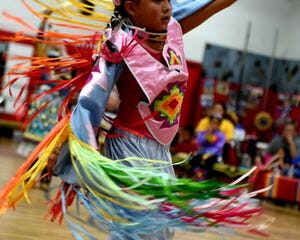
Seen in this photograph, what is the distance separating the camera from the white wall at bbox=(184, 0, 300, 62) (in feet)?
30.8

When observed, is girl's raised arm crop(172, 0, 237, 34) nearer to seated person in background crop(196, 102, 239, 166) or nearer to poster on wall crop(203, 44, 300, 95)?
seated person in background crop(196, 102, 239, 166)

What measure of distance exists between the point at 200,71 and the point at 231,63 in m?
0.45

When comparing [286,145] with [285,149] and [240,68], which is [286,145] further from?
[240,68]

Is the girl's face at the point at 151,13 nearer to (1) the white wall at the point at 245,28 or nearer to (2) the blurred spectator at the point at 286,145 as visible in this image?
(2) the blurred spectator at the point at 286,145

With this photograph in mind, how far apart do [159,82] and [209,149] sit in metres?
4.69

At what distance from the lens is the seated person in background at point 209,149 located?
6367 mm

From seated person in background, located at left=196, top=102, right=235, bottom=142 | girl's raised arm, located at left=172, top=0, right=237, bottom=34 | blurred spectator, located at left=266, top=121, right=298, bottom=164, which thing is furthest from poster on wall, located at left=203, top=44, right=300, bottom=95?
girl's raised arm, located at left=172, top=0, right=237, bottom=34

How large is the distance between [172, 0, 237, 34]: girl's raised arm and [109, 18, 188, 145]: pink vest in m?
0.12

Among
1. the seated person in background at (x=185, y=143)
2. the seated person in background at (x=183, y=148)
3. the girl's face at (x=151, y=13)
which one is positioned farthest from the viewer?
the seated person in background at (x=185, y=143)

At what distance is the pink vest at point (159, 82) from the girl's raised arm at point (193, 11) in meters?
0.12

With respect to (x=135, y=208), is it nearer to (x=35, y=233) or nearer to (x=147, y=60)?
(x=147, y=60)

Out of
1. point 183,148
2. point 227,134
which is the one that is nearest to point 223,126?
point 227,134

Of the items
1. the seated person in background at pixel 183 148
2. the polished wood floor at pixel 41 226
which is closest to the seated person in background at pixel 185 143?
the seated person in background at pixel 183 148

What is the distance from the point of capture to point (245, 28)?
376 inches
